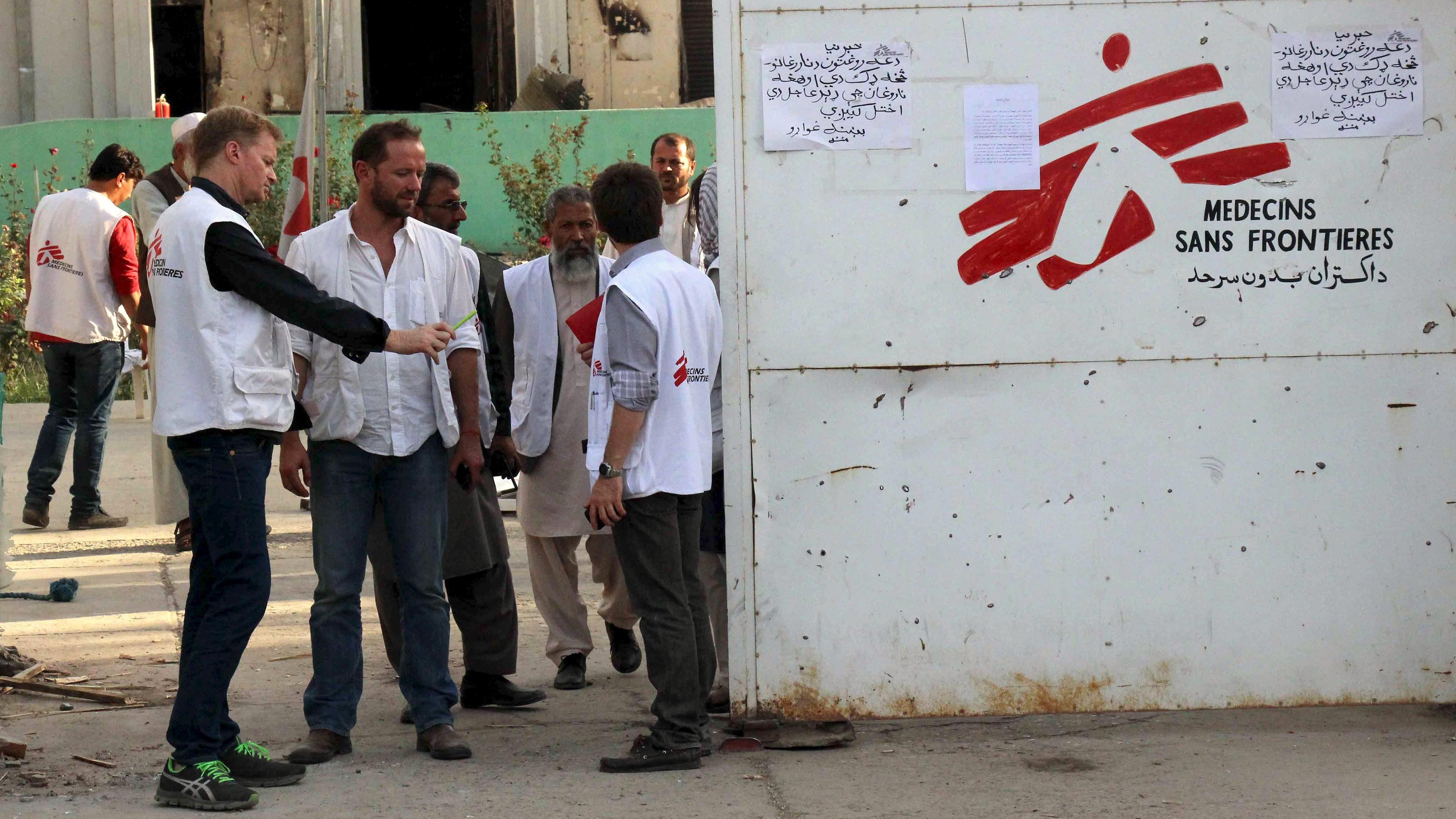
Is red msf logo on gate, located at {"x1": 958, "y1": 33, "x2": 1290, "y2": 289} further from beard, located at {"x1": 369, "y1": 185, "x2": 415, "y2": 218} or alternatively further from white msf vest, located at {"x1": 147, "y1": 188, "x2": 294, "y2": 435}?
white msf vest, located at {"x1": 147, "y1": 188, "x2": 294, "y2": 435}

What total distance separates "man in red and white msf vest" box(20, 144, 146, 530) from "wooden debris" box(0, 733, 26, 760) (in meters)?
4.18

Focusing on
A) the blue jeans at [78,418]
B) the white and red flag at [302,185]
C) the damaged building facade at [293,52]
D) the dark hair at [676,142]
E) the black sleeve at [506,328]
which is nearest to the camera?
the black sleeve at [506,328]

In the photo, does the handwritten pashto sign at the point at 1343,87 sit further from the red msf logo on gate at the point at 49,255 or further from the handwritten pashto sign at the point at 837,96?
the red msf logo on gate at the point at 49,255

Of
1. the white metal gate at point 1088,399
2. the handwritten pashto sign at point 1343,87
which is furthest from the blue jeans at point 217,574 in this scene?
the handwritten pashto sign at point 1343,87

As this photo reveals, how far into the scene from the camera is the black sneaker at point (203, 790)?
163 inches

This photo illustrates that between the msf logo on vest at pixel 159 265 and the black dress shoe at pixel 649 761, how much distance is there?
1.76 meters

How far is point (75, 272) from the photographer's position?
27.2ft

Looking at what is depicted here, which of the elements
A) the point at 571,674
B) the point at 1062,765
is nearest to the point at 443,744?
the point at 571,674

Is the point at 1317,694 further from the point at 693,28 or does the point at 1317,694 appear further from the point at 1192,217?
the point at 693,28

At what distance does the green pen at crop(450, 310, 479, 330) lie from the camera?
15.3 ft

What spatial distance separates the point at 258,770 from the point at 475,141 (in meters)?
14.3

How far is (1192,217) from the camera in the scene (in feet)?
14.9

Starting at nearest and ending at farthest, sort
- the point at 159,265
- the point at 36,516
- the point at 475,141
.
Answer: the point at 159,265 < the point at 36,516 < the point at 475,141

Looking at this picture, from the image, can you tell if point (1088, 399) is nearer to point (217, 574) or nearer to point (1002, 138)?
point (1002, 138)
